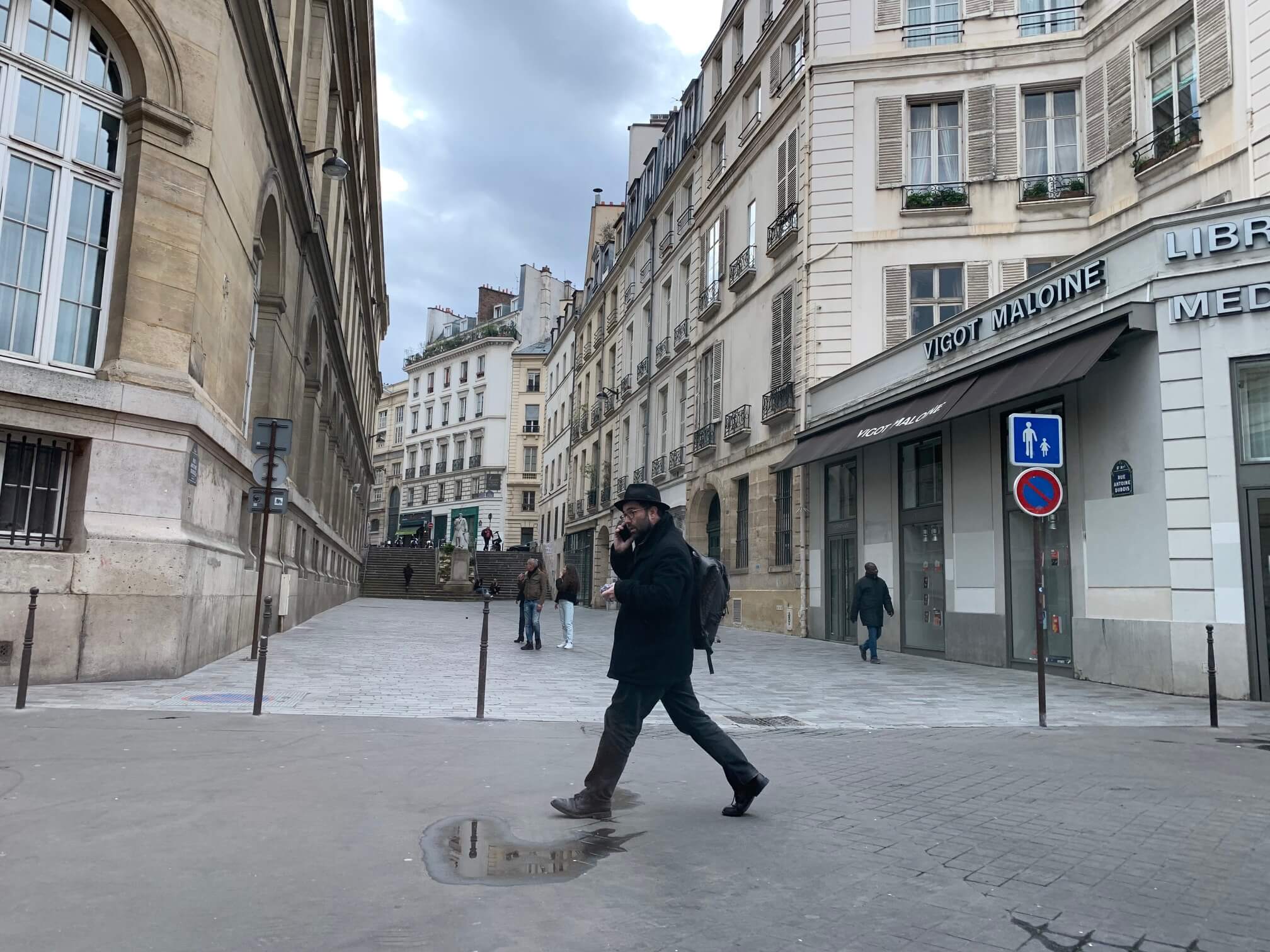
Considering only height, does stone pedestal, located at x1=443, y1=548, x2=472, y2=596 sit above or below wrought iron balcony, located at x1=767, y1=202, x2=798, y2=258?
below

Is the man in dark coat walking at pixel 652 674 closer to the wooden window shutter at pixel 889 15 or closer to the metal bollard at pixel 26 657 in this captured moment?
the metal bollard at pixel 26 657

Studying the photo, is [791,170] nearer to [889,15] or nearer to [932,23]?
[889,15]

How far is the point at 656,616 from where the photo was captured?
16.7ft

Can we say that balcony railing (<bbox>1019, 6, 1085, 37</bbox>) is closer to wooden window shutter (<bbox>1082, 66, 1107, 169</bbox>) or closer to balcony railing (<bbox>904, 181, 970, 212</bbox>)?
wooden window shutter (<bbox>1082, 66, 1107, 169</bbox>)

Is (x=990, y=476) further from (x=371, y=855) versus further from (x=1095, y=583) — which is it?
(x=371, y=855)

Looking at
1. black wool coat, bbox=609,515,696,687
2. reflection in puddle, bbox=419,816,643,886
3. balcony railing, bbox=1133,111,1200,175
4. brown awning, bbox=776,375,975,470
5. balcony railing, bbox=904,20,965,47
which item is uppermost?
balcony railing, bbox=904,20,965,47

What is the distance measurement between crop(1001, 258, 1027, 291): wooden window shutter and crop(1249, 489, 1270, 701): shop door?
9194 mm

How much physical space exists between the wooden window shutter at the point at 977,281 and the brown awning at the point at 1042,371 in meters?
5.68

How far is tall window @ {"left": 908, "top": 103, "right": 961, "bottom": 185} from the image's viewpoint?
2025 centimetres

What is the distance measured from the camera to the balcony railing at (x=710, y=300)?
27.6 m

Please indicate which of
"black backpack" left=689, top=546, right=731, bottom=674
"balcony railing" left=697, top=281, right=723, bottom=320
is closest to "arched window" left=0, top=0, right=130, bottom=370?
"black backpack" left=689, top=546, right=731, bottom=674

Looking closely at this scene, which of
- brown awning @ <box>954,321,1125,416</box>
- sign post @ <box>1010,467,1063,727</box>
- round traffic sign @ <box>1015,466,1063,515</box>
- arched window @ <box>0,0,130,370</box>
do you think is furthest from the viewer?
brown awning @ <box>954,321,1125,416</box>

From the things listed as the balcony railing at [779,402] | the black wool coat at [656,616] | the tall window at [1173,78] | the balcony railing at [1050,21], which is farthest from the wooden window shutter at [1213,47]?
the black wool coat at [656,616]

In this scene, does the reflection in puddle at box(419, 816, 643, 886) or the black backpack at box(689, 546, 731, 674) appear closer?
the reflection in puddle at box(419, 816, 643, 886)
